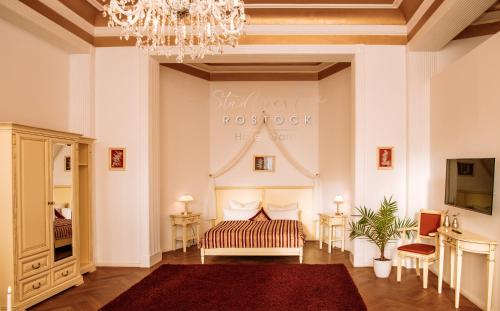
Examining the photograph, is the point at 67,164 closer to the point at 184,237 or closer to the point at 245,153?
the point at 184,237

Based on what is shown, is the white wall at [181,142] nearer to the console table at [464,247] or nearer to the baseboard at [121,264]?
the baseboard at [121,264]

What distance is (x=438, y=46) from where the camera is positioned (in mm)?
5457

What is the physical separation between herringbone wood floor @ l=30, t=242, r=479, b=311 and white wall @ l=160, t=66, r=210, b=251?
1461mm

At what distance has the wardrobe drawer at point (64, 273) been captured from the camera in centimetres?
455

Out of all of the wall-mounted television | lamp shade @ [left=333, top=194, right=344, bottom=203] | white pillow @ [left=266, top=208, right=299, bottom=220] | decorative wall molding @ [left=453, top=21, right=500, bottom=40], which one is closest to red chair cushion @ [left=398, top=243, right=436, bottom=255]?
the wall-mounted television

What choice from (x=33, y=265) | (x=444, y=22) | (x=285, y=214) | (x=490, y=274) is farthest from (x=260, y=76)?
(x=490, y=274)

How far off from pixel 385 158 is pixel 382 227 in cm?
116

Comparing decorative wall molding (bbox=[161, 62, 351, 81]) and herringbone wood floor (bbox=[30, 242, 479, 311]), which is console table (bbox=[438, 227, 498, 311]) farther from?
decorative wall molding (bbox=[161, 62, 351, 81])

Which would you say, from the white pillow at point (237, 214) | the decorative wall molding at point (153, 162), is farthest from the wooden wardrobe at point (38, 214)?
the white pillow at point (237, 214)

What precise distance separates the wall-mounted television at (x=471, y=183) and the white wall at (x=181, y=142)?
189 inches

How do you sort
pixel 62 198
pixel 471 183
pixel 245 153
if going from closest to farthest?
pixel 471 183 < pixel 62 198 < pixel 245 153

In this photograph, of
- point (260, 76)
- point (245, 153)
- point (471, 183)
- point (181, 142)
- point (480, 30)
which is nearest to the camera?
point (471, 183)

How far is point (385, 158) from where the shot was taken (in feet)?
19.0

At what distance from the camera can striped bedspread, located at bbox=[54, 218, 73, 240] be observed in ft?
15.1
